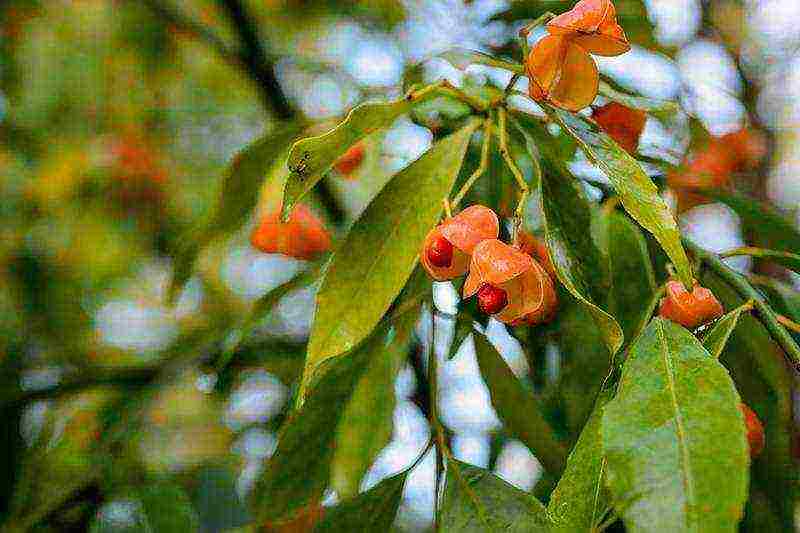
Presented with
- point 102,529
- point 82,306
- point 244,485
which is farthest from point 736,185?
point 82,306

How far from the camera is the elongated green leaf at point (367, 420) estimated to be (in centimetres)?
101

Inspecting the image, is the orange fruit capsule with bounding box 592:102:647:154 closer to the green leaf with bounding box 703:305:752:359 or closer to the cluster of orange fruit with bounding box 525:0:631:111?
the cluster of orange fruit with bounding box 525:0:631:111

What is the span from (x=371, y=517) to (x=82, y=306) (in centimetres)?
165

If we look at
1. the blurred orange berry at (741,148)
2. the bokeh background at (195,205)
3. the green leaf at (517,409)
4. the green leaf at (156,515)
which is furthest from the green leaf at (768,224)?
the green leaf at (156,515)

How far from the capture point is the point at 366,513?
86cm

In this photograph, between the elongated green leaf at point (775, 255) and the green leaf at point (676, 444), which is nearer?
the green leaf at point (676, 444)

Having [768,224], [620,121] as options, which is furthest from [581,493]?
[768,224]

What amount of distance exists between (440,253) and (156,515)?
0.50 m

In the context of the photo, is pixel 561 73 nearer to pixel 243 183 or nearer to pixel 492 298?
pixel 492 298

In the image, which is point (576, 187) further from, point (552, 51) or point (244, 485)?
point (244, 485)

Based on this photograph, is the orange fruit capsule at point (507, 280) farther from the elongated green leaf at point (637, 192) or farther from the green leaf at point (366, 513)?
the green leaf at point (366, 513)

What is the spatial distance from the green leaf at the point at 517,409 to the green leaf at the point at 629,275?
4.4 inches

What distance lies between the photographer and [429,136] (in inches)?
42.8

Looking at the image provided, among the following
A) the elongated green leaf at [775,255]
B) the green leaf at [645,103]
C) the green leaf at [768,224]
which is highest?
the green leaf at [645,103]
